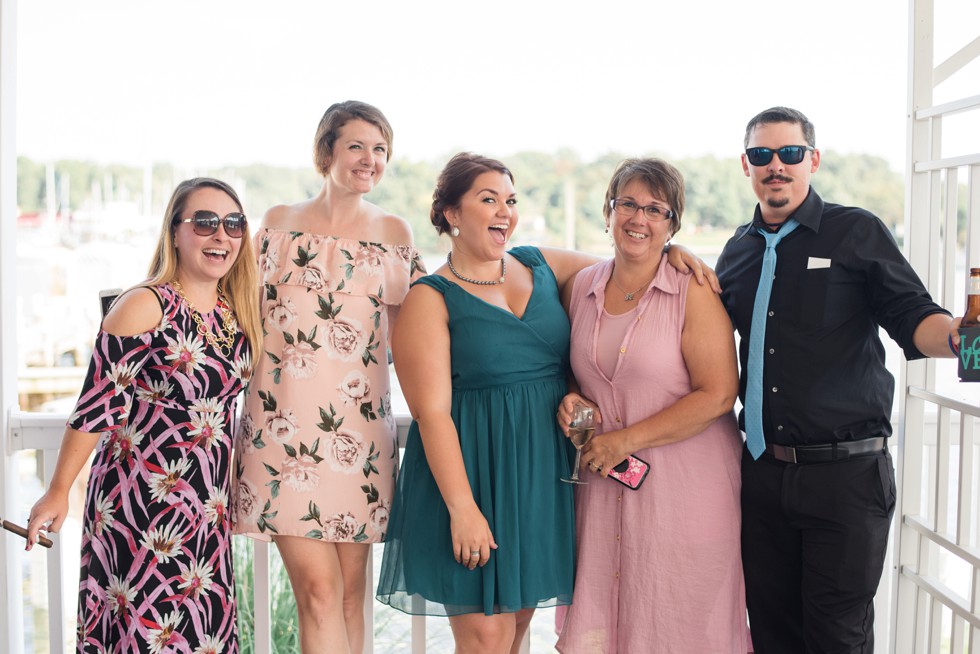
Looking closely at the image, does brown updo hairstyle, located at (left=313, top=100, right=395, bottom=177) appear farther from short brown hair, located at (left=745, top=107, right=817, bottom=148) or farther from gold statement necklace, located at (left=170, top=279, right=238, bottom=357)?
short brown hair, located at (left=745, top=107, right=817, bottom=148)

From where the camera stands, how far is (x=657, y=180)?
6.79ft

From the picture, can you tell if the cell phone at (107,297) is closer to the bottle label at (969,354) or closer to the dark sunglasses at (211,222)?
the dark sunglasses at (211,222)

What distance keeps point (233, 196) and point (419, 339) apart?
0.58 metres

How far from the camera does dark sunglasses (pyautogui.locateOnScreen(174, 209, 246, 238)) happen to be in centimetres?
203

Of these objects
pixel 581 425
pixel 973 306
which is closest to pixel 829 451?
pixel 973 306

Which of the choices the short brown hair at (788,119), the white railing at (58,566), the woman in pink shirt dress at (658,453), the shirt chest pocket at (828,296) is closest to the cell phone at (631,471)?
the woman in pink shirt dress at (658,453)

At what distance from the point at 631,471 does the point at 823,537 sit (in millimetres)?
470

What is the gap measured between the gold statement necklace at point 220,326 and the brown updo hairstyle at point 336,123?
468 millimetres

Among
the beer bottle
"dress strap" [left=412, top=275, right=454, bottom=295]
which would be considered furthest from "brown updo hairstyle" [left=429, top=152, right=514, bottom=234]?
the beer bottle

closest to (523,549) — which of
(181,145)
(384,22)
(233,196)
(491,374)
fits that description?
(491,374)

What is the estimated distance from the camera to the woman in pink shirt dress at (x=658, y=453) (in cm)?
206

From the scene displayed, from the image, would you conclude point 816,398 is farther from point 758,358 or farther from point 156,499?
point 156,499

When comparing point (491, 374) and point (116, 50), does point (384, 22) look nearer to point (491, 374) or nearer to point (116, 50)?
point (116, 50)

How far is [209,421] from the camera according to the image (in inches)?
80.9
